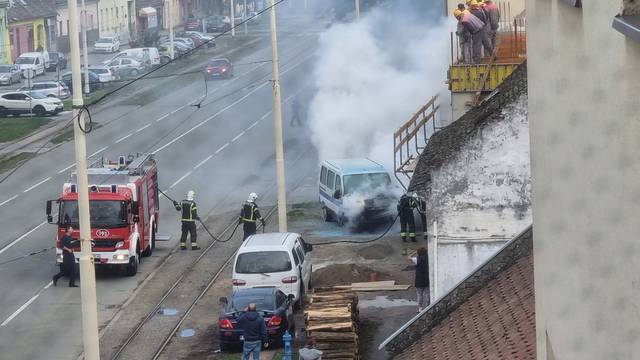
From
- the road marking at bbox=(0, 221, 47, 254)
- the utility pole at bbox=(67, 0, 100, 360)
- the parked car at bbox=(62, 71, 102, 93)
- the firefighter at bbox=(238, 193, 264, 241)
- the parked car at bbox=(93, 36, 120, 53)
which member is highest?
the utility pole at bbox=(67, 0, 100, 360)

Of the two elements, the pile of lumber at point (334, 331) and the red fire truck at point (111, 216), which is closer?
the pile of lumber at point (334, 331)

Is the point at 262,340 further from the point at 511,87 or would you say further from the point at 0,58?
the point at 0,58

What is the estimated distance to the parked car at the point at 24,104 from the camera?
54872 mm

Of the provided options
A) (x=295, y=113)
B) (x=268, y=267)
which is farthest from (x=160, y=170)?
(x=268, y=267)

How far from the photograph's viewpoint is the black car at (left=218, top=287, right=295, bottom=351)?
69.3ft

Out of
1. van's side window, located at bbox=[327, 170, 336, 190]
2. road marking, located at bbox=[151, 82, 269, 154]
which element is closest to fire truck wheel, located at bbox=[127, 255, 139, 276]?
van's side window, located at bbox=[327, 170, 336, 190]

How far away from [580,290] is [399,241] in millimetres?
25871

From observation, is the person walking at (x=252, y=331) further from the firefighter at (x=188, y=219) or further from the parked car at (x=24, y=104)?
the parked car at (x=24, y=104)

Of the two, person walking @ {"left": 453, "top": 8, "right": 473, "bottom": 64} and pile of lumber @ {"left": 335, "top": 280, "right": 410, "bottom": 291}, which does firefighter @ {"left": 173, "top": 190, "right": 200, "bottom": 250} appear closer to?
pile of lumber @ {"left": 335, "top": 280, "right": 410, "bottom": 291}

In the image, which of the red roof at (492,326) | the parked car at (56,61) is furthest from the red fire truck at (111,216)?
the parked car at (56,61)

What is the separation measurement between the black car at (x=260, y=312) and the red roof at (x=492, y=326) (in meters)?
7.47

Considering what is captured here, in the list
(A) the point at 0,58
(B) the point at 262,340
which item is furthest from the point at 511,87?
(A) the point at 0,58

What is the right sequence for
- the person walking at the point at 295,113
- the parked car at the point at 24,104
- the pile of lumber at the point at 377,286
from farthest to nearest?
the parked car at the point at 24,104, the person walking at the point at 295,113, the pile of lumber at the point at 377,286

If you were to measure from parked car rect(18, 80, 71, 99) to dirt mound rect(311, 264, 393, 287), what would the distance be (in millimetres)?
32988
